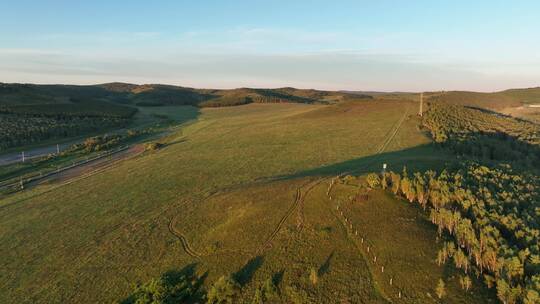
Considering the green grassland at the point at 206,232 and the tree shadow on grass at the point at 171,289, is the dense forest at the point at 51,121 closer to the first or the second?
the green grassland at the point at 206,232

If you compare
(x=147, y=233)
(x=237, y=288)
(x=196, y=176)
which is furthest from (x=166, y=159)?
(x=237, y=288)

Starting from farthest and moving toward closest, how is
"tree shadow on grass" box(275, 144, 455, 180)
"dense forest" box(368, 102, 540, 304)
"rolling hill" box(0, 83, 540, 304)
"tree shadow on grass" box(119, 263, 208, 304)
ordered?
"tree shadow on grass" box(275, 144, 455, 180), "tree shadow on grass" box(119, 263, 208, 304), "rolling hill" box(0, 83, 540, 304), "dense forest" box(368, 102, 540, 304)

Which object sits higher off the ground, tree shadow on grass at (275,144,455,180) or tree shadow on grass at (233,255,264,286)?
tree shadow on grass at (275,144,455,180)

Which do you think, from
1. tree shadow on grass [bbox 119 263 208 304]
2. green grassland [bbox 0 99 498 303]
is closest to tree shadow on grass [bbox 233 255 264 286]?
green grassland [bbox 0 99 498 303]

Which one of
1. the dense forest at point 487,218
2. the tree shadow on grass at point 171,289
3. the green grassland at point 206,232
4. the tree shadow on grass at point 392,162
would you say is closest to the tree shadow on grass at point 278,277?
the green grassland at point 206,232

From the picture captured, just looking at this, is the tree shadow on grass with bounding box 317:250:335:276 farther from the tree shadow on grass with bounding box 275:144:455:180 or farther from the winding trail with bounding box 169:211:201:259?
the tree shadow on grass with bounding box 275:144:455:180

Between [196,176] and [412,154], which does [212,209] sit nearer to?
[196,176]

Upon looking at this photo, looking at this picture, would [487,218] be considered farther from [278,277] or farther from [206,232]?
[206,232]
